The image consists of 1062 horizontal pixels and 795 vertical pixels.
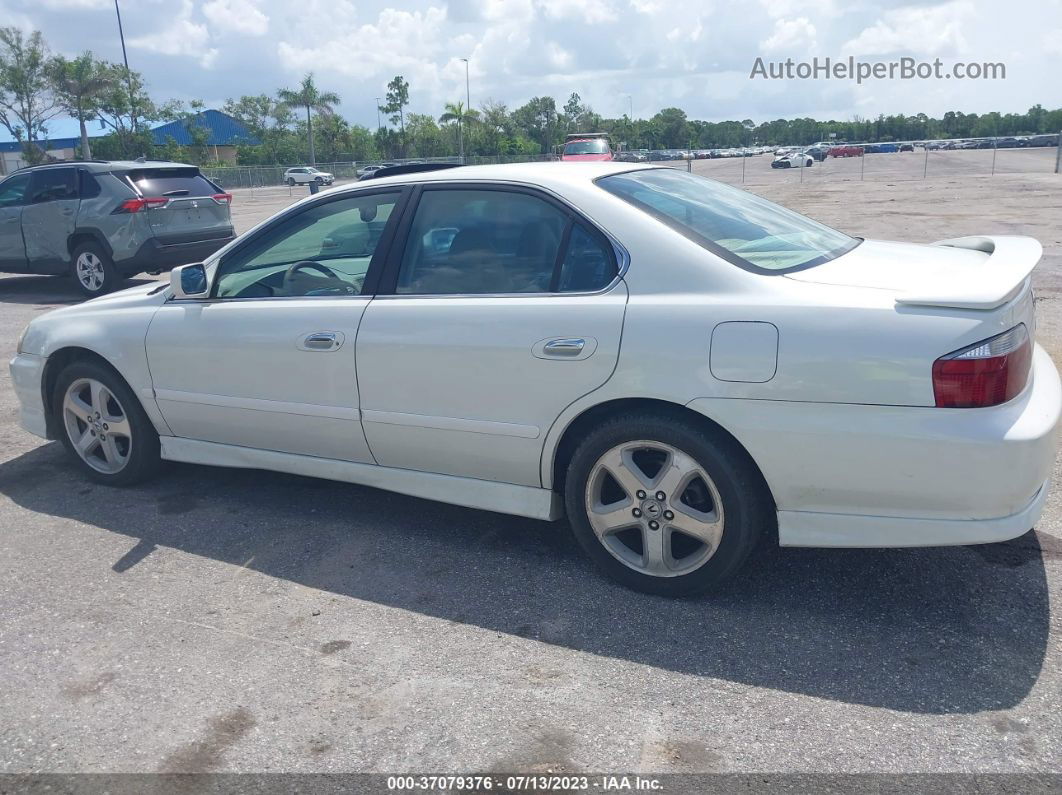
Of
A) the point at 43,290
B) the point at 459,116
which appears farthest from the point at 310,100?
the point at 43,290

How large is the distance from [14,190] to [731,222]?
1115 cm

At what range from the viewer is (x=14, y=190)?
11695 mm

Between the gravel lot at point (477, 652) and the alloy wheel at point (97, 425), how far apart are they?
37 centimetres

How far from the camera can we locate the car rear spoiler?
111 inches

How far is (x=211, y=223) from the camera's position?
11.5 metres

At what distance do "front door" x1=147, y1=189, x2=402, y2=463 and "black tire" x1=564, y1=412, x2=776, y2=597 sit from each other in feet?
3.52

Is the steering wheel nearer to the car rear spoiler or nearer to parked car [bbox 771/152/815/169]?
the car rear spoiler

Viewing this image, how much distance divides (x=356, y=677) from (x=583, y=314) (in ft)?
4.92

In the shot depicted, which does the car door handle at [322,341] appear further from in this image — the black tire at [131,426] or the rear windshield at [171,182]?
the rear windshield at [171,182]

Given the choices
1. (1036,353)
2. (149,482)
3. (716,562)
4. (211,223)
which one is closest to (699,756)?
(716,562)

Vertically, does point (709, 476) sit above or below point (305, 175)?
below

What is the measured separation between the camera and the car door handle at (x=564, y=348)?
10.9 ft

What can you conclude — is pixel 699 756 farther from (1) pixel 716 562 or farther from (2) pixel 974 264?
(2) pixel 974 264

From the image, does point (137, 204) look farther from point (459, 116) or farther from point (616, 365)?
point (459, 116)
